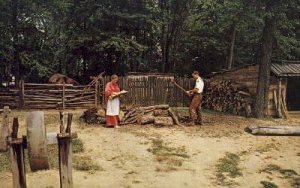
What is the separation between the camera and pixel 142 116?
50.2 feet

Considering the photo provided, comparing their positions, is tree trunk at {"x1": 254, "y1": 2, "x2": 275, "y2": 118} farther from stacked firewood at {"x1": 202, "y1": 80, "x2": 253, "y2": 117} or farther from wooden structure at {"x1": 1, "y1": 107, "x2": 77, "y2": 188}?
wooden structure at {"x1": 1, "y1": 107, "x2": 77, "y2": 188}

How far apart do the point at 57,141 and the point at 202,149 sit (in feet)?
22.4

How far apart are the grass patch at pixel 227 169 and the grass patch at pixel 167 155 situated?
3.14 ft

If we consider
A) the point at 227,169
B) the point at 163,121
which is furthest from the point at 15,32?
the point at 227,169

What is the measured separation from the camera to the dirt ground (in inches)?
363

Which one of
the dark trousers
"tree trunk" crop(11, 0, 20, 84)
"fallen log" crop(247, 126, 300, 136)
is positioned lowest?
"fallen log" crop(247, 126, 300, 136)

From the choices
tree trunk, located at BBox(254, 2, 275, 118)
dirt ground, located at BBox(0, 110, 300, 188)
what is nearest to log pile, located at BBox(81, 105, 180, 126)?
dirt ground, located at BBox(0, 110, 300, 188)

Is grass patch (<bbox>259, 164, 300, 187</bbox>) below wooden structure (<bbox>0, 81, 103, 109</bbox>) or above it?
below

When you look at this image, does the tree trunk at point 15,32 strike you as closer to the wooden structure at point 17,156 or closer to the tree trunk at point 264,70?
the tree trunk at point 264,70

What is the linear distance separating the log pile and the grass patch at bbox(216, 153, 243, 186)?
3.89 m

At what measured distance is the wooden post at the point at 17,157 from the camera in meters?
5.76

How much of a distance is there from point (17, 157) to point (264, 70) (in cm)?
1489

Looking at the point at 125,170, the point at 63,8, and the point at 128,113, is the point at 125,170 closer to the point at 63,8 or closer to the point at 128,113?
the point at 128,113

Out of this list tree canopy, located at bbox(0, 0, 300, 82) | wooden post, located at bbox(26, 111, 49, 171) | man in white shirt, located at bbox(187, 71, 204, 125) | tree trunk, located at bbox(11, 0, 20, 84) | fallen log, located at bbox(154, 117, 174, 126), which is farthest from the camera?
tree trunk, located at bbox(11, 0, 20, 84)
